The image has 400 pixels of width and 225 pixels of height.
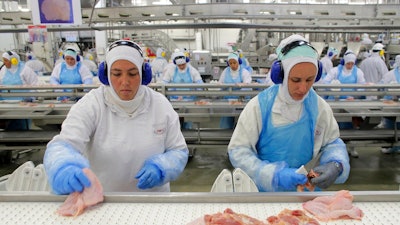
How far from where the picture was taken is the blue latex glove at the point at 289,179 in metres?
1.44

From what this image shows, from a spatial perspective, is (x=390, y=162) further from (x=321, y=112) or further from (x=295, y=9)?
(x=321, y=112)

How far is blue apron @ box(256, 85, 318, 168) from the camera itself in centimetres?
163

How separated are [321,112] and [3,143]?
4.15 metres

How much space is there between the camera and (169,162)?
1.53 metres

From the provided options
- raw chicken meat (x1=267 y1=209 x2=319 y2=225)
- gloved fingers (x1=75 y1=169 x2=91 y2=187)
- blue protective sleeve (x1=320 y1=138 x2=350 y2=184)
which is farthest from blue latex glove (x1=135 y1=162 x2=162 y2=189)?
blue protective sleeve (x1=320 y1=138 x2=350 y2=184)

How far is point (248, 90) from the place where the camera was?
3.99 meters

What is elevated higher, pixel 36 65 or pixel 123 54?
pixel 123 54

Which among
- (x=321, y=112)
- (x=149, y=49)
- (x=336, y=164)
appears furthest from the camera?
(x=149, y=49)

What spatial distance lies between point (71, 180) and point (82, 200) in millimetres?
89

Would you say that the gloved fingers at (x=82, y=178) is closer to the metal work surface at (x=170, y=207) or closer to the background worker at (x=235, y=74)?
the metal work surface at (x=170, y=207)

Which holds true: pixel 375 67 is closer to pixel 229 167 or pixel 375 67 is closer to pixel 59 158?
A: pixel 229 167

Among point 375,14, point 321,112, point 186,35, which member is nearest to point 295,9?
point 375,14

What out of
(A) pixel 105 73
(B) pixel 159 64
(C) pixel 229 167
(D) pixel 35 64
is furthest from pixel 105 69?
(D) pixel 35 64

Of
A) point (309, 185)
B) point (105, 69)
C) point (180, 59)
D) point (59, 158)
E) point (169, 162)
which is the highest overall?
point (105, 69)
